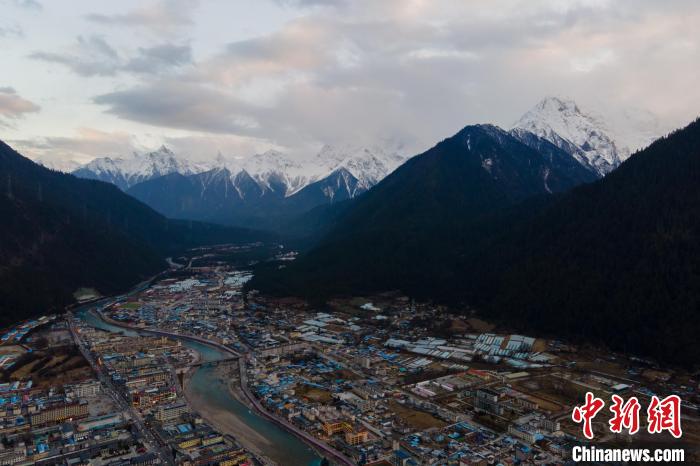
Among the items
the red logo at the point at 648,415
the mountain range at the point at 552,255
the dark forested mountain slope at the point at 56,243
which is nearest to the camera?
the red logo at the point at 648,415

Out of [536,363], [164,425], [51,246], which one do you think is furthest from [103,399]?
[51,246]

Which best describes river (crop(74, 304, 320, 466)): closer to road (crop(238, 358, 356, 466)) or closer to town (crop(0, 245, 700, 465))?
town (crop(0, 245, 700, 465))

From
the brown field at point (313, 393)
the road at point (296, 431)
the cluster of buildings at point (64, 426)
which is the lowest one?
the road at point (296, 431)

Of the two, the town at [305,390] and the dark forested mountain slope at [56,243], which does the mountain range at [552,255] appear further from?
the dark forested mountain slope at [56,243]

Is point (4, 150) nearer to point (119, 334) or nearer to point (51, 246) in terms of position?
point (51, 246)

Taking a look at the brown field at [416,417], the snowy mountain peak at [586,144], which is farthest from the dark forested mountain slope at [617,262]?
the snowy mountain peak at [586,144]

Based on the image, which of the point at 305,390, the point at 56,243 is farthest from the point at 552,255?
the point at 56,243

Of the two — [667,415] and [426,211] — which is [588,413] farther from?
[426,211]
